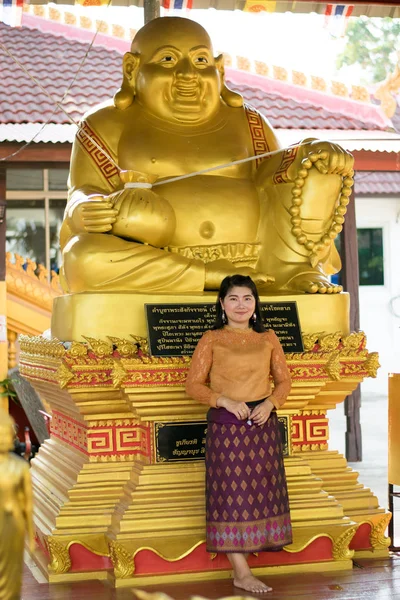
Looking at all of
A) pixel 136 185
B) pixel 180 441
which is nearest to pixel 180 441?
pixel 180 441

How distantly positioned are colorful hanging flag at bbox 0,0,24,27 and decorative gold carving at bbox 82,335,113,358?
2.90 m

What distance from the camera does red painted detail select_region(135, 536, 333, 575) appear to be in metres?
3.74

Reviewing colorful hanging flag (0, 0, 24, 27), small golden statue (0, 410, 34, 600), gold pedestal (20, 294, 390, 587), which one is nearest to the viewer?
small golden statue (0, 410, 34, 600)

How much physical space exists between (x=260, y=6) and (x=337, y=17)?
1.76 feet

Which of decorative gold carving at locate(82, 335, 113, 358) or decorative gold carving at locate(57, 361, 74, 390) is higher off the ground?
decorative gold carving at locate(82, 335, 113, 358)

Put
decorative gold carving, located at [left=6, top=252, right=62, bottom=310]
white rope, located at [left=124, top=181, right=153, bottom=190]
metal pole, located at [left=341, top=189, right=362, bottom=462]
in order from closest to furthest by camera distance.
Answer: white rope, located at [left=124, top=181, right=153, bottom=190] → metal pole, located at [left=341, top=189, right=362, bottom=462] → decorative gold carving, located at [left=6, top=252, right=62, bottom=310]

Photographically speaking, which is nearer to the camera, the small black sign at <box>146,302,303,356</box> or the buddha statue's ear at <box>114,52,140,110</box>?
the small black sign at <box>146,302,303,356</box>

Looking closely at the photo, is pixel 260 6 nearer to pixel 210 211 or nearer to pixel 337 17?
pixel 337 17

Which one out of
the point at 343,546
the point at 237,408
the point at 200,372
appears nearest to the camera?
the point at 237,408

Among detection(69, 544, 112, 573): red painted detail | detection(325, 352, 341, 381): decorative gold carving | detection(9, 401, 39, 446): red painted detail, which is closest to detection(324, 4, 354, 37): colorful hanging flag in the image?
detection(325, 352, 341, 381): decorative gold carving

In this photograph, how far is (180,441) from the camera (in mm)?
3959

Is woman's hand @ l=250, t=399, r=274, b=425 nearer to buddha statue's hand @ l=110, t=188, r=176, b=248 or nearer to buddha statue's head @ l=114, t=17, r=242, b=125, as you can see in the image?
buddha statue's hand @ l=110, t=188, r=176, b=248

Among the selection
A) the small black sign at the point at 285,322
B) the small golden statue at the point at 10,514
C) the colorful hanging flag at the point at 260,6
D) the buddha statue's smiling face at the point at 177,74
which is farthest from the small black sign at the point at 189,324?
the colorful hanging flag at the point at 260,6

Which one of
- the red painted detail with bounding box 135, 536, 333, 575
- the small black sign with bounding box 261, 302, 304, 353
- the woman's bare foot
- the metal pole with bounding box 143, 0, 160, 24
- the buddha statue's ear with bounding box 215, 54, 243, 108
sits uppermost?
the metal pole with bounding box 143, 0, 160, 24
